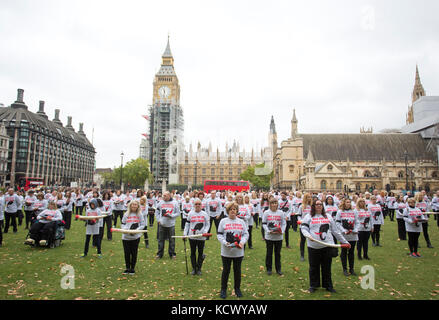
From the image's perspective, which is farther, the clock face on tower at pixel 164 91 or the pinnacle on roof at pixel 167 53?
the pinnacle on roof at pixel 167 53

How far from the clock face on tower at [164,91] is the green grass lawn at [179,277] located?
77654mm

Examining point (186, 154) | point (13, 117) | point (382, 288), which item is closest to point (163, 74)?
point (186, 154)

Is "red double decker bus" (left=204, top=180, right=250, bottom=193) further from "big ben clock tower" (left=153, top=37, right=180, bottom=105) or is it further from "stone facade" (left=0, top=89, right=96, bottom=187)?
"big ben clock tower" (left=153, top=37, right=180, bottom=105)

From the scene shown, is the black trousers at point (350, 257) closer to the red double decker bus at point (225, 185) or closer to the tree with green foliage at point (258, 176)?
the red double decker bus at point (225, 185)

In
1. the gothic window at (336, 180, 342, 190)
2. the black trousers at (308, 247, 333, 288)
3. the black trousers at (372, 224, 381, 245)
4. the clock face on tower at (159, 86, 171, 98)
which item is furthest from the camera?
the clock face on tower at (159, 86, 171, 98)

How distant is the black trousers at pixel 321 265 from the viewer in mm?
6051

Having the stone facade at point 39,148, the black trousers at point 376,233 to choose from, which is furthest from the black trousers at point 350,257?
the stone facade at point 39,148

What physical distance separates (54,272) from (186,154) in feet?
291

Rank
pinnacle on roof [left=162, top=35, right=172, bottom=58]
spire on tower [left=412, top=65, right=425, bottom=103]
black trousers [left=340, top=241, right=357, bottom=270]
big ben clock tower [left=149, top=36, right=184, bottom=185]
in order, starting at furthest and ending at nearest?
pinnacle on roof [left=162, top=35, right=172, bottom=58] < spire on tower [left=412, top=65, right=425, bottom=103] < big ben clock tower [left=149, top=36, right=184, bottom=185] < black trousers [left=340, top=241, right=357, bottom=270]

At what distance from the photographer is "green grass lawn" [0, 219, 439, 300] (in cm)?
591

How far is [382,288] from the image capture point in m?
6.40

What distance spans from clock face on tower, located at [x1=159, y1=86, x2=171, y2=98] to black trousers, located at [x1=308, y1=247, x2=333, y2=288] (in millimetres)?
82700

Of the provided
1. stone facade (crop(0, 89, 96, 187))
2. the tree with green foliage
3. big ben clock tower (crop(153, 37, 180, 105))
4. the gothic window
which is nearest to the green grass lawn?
the gothic window
